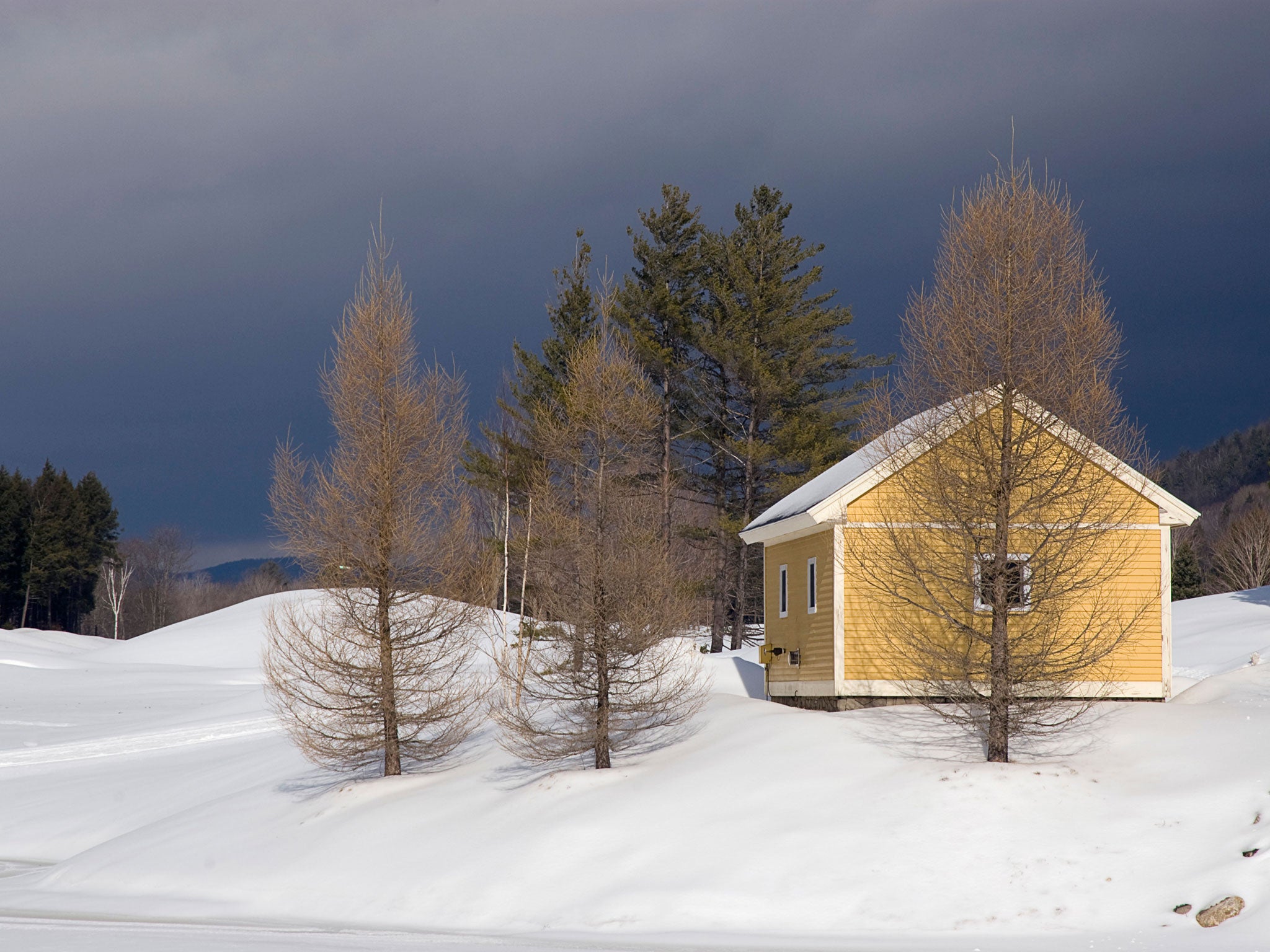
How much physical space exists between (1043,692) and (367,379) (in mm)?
12008

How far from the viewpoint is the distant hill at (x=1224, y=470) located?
115375mm

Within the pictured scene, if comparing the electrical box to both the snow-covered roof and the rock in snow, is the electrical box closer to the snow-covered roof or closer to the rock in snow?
the snow-covered roof

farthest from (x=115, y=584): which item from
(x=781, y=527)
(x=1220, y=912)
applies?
(x=1220, y=912)

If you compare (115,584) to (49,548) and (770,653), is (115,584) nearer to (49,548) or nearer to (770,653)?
(49,548)

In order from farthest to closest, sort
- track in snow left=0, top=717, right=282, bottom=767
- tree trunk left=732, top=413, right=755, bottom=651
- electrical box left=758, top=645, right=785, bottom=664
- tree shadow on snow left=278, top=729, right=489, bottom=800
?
1. tree trunk left=732, top=413, right=755, bottom=651
2. track in snow left=0, top=717, right=282, bottom=767
3. electrical box left=758, top=645, right=785, bottom=664
4. tree shadow on snow left=278, top=729, right=489, bottom=800

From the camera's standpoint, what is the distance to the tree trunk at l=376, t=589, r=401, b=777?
65.0ft

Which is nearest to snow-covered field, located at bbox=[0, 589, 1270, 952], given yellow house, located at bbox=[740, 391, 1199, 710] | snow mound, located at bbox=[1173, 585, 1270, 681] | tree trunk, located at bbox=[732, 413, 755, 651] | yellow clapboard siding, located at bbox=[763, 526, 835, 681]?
yellow house, located at bbox=[740, 391, 1199, 710]

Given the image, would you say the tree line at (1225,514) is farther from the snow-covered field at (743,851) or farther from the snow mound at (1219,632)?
the snow-covered field at (743,851)

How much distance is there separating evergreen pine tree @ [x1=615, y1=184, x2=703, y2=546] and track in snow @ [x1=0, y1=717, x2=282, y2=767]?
47.8 ft

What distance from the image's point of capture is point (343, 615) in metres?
20.0

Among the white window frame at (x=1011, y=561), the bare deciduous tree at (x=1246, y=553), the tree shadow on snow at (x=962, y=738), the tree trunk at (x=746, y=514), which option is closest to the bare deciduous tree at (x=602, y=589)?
the tree shadow on snow at (x=962, y=738)

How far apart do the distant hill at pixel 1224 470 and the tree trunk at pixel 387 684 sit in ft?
348

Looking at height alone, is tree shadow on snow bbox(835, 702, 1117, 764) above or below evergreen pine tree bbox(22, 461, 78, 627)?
below

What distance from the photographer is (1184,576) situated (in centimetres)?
5169
